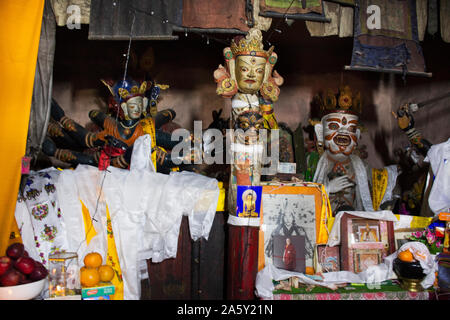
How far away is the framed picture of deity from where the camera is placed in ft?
13.7

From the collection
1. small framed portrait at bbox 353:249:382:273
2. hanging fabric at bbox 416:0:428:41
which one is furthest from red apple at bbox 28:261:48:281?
hanging fabric at bbox 416:0:428:41

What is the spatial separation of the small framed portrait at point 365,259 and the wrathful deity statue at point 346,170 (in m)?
0.83

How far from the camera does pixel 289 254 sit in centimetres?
413

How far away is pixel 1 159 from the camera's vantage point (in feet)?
11.0

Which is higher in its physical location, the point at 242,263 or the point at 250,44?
A: the point at 250,44

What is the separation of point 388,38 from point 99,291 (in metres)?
3.52

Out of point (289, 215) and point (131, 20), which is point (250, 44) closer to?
point (131, 20)

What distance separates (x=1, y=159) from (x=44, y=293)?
1213mm

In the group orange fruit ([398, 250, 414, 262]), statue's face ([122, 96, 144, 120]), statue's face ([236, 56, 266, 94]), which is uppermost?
statue's face ([236, 56, 266, 94])

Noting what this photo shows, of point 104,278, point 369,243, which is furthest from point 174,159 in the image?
point 369,243

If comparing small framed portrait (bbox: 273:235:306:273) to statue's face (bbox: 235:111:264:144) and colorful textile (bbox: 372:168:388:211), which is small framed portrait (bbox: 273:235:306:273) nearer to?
statue's face (bbox: 235:111:264:144)

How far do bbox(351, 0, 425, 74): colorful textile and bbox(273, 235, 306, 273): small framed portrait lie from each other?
5.82 ft

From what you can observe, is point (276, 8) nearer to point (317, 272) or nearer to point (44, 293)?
point (317, 272)

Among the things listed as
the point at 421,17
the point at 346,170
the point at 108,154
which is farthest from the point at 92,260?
the point at 421,17
